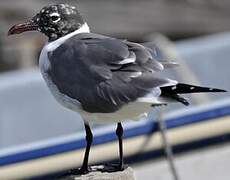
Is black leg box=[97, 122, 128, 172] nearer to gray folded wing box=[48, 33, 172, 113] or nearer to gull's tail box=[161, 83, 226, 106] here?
gray folded wing box=[48, 33, 172, 113]

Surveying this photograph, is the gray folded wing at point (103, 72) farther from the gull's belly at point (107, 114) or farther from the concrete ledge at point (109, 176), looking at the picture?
the concrete ledge at point (109, 176)

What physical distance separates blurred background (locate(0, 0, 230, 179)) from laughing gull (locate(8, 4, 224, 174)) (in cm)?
211

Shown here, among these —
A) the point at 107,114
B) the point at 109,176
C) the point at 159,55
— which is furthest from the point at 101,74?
the point at 159,55

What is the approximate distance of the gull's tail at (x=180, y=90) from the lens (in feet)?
13.5

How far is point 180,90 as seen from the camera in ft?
13.6

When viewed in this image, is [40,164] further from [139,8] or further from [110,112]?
[139,8]

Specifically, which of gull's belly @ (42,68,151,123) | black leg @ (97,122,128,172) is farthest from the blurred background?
gull's belly @ (42,68,151,123)

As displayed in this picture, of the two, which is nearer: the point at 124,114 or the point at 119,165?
the point at 124,114

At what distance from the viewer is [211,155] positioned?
21.5 feet

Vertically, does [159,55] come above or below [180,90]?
below

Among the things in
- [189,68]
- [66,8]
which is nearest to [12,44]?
[189,68]

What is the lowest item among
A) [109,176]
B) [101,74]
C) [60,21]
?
[109,176]

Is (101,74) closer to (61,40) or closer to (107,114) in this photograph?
(107,114)

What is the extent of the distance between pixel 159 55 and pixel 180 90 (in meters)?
2.90
